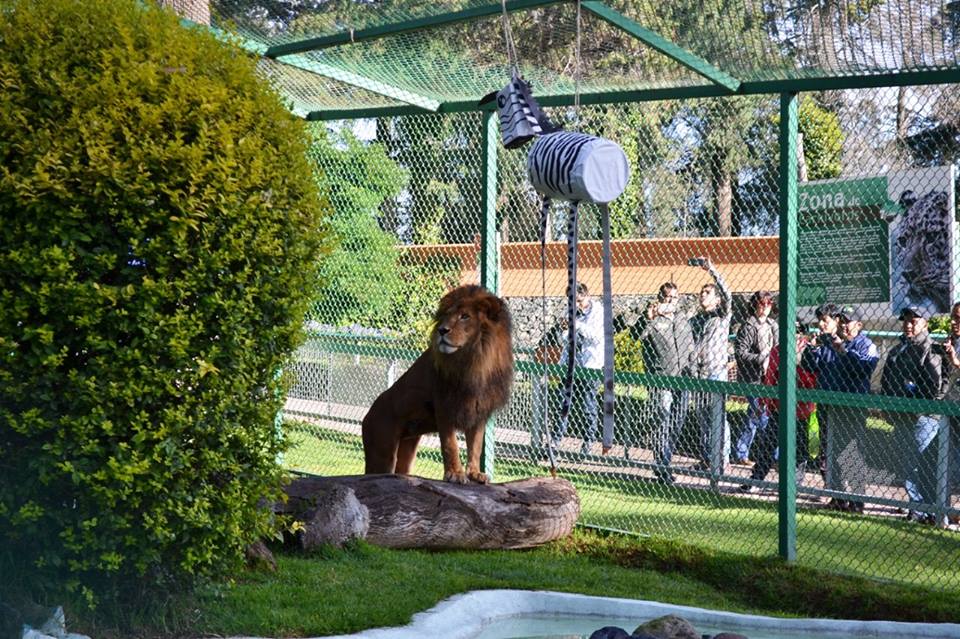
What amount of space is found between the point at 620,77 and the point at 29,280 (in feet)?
13.5

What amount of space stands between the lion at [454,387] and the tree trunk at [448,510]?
176 millimetres

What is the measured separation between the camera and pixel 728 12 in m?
5.89

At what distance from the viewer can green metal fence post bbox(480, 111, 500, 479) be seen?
801cm

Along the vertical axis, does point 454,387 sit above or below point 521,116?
below

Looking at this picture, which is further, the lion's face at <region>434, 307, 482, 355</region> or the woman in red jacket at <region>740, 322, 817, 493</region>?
the woman in red jacket at <region>740, 322, 817, 493</region>

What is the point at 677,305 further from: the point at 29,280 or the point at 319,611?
the point at 29,280

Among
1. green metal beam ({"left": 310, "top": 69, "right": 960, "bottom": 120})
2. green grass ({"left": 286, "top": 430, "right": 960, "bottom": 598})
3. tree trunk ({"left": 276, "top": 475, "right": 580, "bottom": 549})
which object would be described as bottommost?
green grass ({"left": 286, "top": 430, "right": 960, "bottom": 598})

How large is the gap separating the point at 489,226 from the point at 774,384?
2601 millimetres

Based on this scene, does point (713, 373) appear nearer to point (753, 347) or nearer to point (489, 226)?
point (753, 347)

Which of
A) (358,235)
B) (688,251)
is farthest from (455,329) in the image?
(358,235)

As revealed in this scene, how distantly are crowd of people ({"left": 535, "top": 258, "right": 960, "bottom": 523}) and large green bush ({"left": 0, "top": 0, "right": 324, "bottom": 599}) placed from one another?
420cm

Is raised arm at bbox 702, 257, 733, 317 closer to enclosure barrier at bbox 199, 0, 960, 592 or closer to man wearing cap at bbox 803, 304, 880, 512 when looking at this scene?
enclosure barrier at bbox 199, 0, 960, 592

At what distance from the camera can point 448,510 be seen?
6629 mm

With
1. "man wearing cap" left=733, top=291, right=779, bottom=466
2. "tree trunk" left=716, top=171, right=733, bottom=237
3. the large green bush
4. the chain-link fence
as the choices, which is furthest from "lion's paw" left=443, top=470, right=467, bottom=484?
"tree trunk" left=716, top=171, right=733, bottom=237
